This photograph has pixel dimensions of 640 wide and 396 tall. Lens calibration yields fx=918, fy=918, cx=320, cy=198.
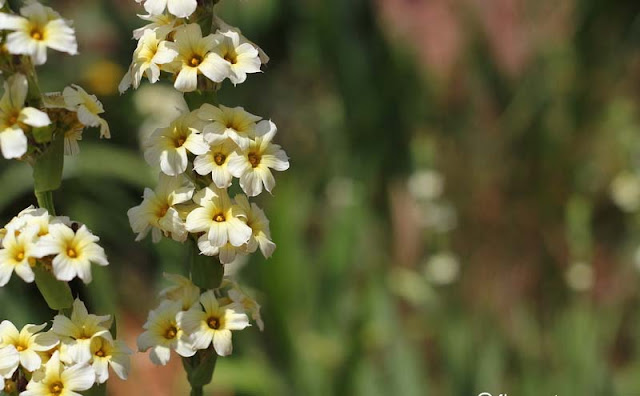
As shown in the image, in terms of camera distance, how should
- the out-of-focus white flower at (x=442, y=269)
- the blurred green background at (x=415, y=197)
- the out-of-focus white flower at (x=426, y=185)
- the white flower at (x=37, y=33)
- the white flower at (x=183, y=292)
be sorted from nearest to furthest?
the white flower at (x=37, y=33) → the white flower at (x=183, y=292) → the blurred green background at (x=415, y=197) → the out-of-focus white flower at (x=442, y=269) → the out-of-focus white flower at (x=426, y=185)

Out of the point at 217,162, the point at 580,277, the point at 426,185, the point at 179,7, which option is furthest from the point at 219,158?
the point at 426,185

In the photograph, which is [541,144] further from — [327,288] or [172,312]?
[172,312]

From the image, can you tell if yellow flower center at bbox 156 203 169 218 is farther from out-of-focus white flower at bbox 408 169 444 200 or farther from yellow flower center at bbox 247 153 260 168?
out-of-focus white flower at bbox 408 169 444 200

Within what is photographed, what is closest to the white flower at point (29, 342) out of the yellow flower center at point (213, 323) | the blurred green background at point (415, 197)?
the yellow flower center at point (213, 323)

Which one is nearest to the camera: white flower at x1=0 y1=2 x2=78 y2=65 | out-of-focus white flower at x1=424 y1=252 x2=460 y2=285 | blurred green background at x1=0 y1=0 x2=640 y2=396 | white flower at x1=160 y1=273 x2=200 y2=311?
white flower at x1=0 y1=2 x2=78 y2=65

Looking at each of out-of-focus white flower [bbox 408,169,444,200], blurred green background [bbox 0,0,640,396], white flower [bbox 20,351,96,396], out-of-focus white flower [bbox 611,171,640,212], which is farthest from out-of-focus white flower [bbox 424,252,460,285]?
white flower [bbox 20,351,96,396]

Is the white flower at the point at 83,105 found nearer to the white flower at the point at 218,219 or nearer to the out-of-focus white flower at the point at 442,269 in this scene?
the white flower at the point at 218,219

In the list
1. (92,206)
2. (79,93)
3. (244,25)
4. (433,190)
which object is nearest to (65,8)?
(244,25)
